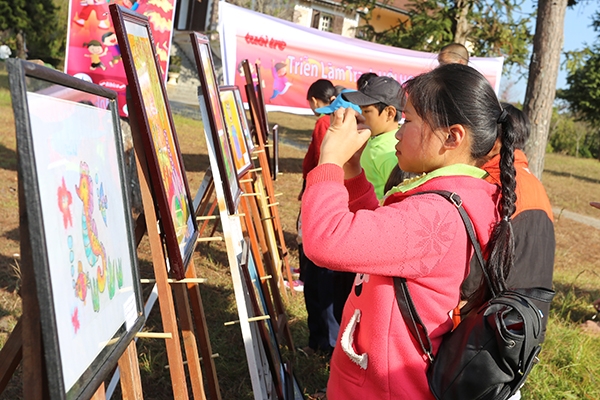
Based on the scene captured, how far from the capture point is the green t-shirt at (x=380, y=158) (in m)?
3.24

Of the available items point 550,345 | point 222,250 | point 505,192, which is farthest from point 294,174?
point 505,192

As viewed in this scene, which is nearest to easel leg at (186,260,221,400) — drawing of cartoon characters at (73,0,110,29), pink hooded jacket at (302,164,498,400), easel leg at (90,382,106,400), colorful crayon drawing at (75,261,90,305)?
pink hooded jacket at (302,164,498,400)

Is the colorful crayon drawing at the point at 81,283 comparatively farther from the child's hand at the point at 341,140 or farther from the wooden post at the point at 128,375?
the child's hand at the point at 341,140

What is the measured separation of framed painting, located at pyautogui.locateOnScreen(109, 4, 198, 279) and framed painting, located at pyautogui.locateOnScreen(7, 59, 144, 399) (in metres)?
0.23

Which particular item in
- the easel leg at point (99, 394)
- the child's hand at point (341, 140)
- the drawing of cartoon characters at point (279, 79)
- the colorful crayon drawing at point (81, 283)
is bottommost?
the easel leg at point (99, 394)

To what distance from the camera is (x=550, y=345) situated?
4.61m

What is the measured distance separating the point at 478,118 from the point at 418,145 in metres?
0.18

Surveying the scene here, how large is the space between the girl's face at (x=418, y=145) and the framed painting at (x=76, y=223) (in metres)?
0.81

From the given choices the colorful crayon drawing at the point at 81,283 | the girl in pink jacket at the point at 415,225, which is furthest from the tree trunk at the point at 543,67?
the colorful crayon drawing at the point at 81,283

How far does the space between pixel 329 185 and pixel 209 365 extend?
49.3 inches

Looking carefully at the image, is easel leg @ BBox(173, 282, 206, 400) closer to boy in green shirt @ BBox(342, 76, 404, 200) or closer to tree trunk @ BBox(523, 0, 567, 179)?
boy in green shirt @ BBox(342, 76, 404, 200)

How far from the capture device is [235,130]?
13.6 feet

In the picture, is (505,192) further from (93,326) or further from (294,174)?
(294,174)

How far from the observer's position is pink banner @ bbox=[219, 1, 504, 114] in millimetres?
8820
